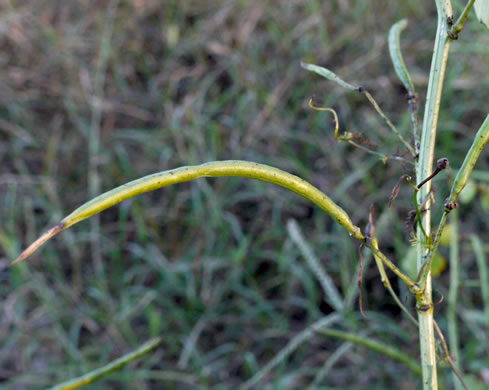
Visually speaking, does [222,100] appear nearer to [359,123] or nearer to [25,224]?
[359,123]

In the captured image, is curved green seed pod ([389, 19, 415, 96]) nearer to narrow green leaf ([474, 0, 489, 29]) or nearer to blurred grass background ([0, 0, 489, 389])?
narrow green leaf ([474, 0, 489, 29])

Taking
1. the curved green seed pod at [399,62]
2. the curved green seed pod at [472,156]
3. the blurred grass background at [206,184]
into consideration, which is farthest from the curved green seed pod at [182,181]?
the blurred grass background at [206,184]

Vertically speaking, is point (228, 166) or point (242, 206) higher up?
point (228, 166)

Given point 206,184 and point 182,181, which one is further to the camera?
point 206,184

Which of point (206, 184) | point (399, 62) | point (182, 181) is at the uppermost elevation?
point (399, 62)

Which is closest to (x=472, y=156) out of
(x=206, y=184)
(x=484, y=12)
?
(x=484, y=12)

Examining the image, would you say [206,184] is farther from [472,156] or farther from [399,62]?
[472,156]

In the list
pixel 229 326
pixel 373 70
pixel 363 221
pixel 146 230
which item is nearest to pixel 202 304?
pixel 229 326
